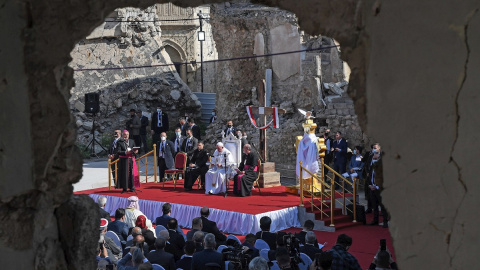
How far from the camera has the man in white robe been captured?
1511cm

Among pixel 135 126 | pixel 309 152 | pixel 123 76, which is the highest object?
pixel 123 76

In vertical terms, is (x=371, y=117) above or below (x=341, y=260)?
above

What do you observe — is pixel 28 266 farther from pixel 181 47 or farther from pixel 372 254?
pixel 181 47

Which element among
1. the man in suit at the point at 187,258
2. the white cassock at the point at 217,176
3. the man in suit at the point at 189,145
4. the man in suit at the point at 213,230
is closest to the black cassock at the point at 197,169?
the white cassock at the point at 217,176

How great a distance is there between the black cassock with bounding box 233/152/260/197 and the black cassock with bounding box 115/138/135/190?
7.92 ft

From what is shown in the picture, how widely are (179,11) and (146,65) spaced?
26.6 feet

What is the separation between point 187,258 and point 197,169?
7814mm

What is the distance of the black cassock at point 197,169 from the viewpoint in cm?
1562

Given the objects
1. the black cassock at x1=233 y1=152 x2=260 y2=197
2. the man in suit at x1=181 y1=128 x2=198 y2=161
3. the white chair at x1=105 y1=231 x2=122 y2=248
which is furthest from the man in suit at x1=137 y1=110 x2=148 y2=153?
the white chair at x1=105 y1=231 x2=122 y2=248

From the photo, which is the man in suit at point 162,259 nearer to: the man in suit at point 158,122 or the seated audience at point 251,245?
the seated audience at point 251,245

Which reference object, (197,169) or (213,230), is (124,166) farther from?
(213,230)

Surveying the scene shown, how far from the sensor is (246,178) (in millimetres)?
14852

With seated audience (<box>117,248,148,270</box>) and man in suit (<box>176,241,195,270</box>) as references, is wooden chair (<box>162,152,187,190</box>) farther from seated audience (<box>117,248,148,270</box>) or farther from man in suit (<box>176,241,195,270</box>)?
seated audience (<box>117,248,148,270</box>)

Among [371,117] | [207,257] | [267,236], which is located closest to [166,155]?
[267,236]
